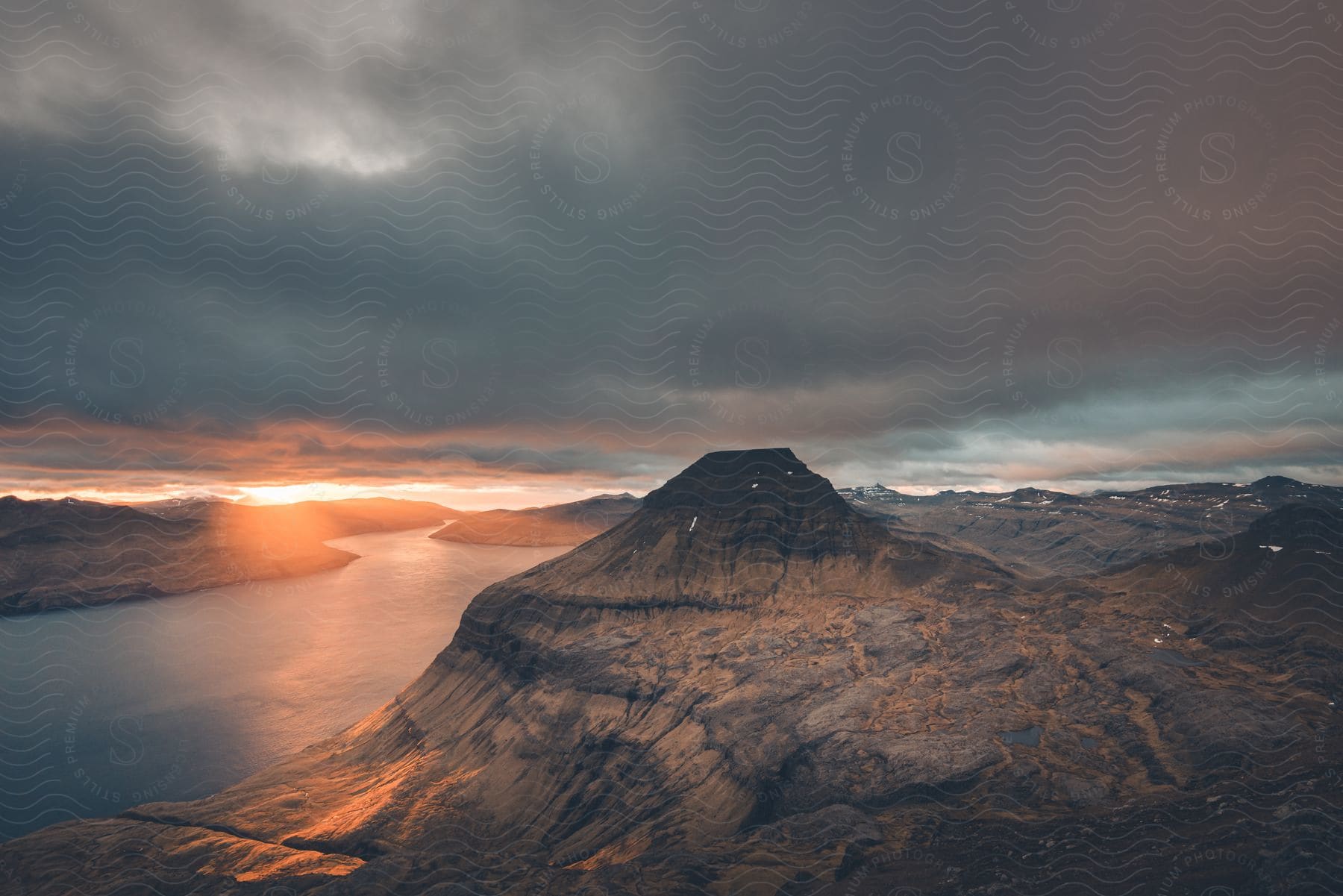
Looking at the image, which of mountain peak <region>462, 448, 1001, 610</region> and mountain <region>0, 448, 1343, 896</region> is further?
mountain peak <region>462, 448, 1001, 610</region>

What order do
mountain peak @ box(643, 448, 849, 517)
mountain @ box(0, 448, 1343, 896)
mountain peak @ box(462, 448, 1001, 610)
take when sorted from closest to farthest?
mountain @ box(0, 448, 1343, 896) < mountain peak @ box(462, 448, 1001, 610) < mountain peak @ box(643, 448, 849, 517)

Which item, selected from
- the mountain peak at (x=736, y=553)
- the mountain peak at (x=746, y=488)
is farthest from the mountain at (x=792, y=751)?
the mountain peak at (x=746, y=488)

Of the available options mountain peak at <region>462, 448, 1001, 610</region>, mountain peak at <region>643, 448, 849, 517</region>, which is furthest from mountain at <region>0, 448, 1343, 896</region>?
mountain peak at <region>643, 448, 849, 517</region>

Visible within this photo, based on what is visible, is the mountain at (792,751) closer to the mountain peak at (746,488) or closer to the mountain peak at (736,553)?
the mountain peak at (736,553)

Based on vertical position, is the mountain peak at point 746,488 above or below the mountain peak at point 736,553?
above

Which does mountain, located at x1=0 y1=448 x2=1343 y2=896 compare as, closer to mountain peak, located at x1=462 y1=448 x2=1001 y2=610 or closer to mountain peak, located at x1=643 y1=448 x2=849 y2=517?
mountain peak, located at x1=462 y1=448 x2=1001 y2=610

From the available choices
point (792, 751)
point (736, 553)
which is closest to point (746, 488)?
point (736, 553)

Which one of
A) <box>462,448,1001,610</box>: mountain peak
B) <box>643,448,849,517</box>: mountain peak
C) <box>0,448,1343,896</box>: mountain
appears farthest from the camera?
<box>643,448,849,517</box>: mountain peak

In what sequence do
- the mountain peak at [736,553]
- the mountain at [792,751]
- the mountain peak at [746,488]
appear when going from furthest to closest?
the mountain peak at [746,488] < the mountain peak at [736,553] < the mountain at [792,751]

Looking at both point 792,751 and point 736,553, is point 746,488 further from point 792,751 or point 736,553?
point 792,751
